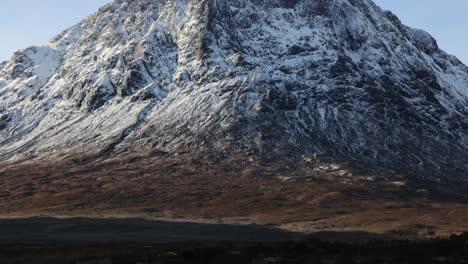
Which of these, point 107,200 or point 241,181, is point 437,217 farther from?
point 107,200

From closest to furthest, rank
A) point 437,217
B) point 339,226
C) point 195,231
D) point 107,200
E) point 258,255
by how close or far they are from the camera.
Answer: point 258,255 < point 195,231 < point 339,226 < point 437,217 < point 107,200

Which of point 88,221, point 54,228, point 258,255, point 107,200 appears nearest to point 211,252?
point 258,255

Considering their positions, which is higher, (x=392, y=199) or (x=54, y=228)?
(x=54, y=228)

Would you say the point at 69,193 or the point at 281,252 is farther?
the point at 69,193

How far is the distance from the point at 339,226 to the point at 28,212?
7807cm

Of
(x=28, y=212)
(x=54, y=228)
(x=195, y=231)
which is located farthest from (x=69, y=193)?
(x=195, y=231)

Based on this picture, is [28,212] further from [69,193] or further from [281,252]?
[281,252]

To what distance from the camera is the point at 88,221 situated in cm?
12394

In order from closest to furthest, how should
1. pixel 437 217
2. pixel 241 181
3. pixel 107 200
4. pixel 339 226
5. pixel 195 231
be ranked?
pixel 195 231 → pixel 339 226 → pixel 437 217 → pixel 107 200 → pixel 241 181

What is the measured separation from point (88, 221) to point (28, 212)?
109ft

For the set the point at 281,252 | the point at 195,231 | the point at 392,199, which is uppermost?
the point at 281,252

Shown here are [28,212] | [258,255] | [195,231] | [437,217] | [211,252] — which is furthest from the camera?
[28,212]

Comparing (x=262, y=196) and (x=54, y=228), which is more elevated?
(x=54, y=228)

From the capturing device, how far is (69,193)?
580ft
